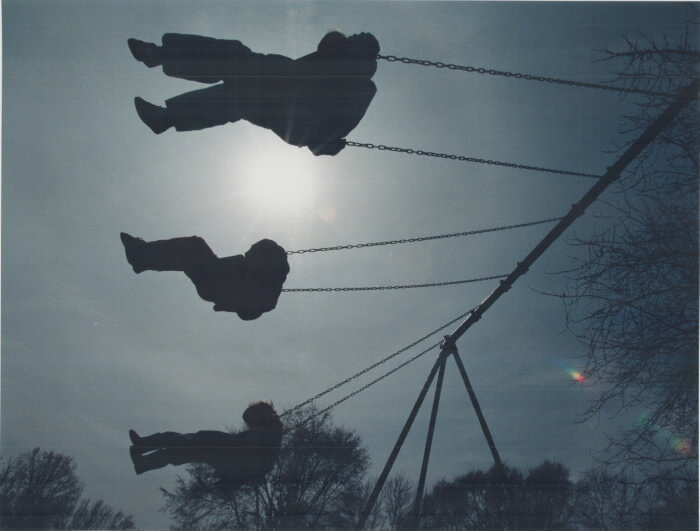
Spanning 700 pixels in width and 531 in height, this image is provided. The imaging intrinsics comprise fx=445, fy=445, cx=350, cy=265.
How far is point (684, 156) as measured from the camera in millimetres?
3492

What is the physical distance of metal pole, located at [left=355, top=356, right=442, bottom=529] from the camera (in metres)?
4.61

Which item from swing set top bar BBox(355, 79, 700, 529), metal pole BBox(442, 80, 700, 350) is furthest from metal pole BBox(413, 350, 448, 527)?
metal pole BBox(442, 80, 700, 350)

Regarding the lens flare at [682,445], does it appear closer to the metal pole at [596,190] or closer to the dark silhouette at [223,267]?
the metal pole at [596,190]

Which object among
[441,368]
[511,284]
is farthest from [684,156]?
[441,368]

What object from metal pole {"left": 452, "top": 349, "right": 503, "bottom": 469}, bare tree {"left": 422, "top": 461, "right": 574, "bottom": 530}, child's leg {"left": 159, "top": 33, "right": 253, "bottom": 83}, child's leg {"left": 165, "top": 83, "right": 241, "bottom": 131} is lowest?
bare tree {"left": 422, "top": 461, "right": 574, "bottom": 530}

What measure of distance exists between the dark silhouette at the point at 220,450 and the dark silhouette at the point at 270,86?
222 cm

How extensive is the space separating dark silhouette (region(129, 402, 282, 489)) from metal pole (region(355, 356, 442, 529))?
167cm

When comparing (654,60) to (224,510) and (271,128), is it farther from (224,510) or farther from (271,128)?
(224,510)

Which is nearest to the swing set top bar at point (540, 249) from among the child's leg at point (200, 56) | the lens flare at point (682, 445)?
the lens flare at point (682, 445)

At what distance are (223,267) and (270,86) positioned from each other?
3.79 feet

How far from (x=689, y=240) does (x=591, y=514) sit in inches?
140

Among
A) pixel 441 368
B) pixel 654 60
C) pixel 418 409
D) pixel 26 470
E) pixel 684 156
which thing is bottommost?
pixel 26 470

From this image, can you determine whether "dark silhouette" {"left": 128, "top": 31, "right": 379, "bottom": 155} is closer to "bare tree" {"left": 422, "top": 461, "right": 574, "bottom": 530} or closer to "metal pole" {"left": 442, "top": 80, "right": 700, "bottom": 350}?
"metal pole" {"left": 442, "top": 80, "right": 700, "bottom": 350}

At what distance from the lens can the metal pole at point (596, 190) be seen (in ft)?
9.97
